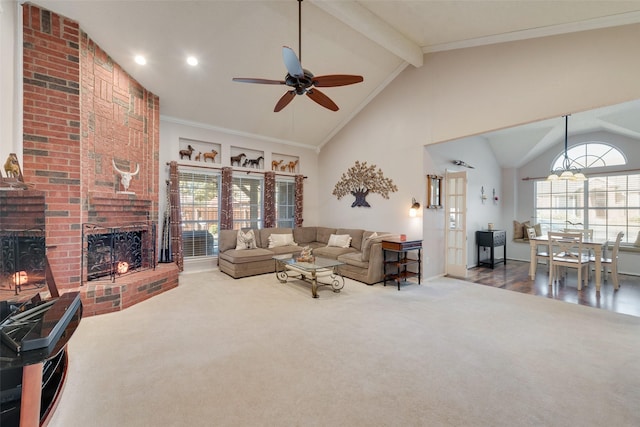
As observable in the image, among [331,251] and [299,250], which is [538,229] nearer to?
[331,251]

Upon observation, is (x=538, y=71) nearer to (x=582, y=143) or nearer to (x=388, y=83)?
(x=388, y=83)

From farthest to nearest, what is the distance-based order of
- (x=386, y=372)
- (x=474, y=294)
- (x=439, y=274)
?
(x=439, y=274)
(x=474, y=294)
(x=386, y=372)

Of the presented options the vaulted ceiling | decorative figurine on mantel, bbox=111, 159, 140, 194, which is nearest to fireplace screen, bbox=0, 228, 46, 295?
decorative figurine on mantel, bbox=111, 159, 140, 194

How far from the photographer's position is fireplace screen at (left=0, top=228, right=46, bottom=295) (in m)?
2.54

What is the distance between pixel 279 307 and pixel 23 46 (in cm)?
424

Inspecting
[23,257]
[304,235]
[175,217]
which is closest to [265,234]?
[304,235]


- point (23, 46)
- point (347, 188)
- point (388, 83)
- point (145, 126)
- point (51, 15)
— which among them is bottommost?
point (347, 188)

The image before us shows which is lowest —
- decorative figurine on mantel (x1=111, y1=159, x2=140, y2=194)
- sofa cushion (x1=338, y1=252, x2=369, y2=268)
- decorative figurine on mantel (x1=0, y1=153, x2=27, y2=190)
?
sofa cushion (x1=338, y1=252, x2=369, y2=268)

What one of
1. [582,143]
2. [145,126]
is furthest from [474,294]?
[145,126]

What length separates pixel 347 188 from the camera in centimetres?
668

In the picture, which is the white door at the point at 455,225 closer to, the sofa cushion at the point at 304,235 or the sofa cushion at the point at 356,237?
the sofa cushion at the point at 356,237

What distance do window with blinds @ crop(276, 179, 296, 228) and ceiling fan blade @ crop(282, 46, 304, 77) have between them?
4.36 metres

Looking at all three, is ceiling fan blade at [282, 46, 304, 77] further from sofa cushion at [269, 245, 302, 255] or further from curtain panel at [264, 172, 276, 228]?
curtain panel at [264, 172, 276, 228]

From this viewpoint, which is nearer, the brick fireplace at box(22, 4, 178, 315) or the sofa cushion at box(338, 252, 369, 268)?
the brick fireplace at box(22, 4, 178, 315)
